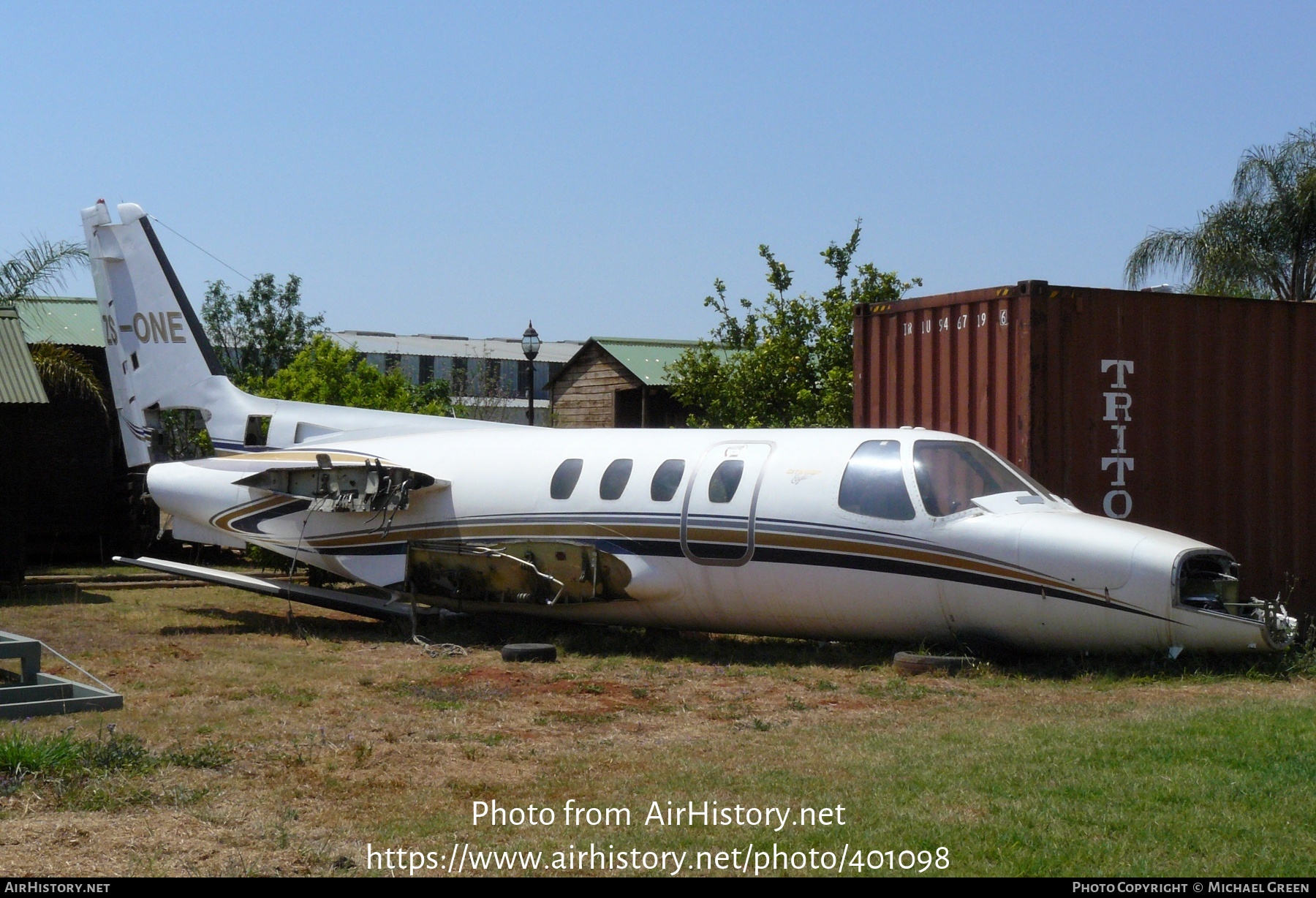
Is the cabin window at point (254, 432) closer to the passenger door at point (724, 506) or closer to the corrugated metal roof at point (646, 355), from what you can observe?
the passenger door at point (724, 506)

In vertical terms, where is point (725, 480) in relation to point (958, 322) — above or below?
below

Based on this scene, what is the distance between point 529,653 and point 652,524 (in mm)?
1771

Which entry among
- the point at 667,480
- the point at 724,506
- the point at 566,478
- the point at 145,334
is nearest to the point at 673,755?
the point at 724,506

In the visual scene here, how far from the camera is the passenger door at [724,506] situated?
12695 millimetres

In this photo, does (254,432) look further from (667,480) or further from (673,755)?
(673,755)

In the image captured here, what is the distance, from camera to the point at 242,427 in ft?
55.9

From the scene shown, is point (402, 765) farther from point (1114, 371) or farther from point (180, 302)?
point (180, 302)

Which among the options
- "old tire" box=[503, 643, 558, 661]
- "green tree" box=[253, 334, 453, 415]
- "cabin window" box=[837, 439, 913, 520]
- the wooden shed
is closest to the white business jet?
"cabin window" box=[837, 439, 913, 520]

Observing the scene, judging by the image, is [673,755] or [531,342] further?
[531,342]

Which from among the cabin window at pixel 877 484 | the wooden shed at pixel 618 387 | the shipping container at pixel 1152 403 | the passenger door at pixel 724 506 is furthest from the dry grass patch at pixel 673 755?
the wooden shed at pixel 618 387

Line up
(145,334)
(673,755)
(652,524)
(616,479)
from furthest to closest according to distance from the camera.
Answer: (145,334), (616,479), (652,524), (673,755)

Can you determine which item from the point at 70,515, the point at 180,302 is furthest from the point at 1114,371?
the point at 70,515

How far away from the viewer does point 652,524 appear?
13266 millimetres

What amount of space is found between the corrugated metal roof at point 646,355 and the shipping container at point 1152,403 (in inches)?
871
